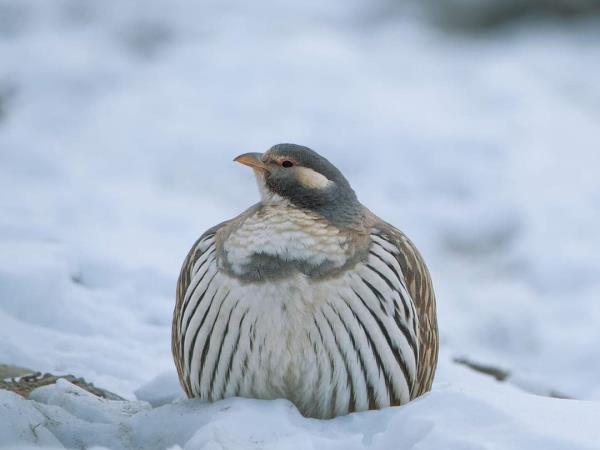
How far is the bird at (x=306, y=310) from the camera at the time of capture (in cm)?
429

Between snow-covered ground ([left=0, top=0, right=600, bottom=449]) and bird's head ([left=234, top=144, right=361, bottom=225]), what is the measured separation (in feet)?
2.55

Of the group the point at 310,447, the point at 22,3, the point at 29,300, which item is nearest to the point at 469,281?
the point at 29,300

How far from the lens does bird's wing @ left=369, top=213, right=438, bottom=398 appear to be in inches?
183

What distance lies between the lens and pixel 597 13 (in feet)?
41.4

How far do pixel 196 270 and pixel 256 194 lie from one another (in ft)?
15.2

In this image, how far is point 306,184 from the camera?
4.66m

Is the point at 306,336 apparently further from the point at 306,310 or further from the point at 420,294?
the point at 420,294

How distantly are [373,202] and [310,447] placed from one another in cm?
541

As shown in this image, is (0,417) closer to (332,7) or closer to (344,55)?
(344,55)

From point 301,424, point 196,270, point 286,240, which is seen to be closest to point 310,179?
point 286,240

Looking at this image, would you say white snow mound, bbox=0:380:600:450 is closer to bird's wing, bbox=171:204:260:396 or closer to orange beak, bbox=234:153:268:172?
bird's wing, bbox=171:204:260:396

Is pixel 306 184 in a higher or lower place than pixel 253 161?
lower

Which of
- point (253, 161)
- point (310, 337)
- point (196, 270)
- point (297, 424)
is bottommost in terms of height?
point (297, 424)

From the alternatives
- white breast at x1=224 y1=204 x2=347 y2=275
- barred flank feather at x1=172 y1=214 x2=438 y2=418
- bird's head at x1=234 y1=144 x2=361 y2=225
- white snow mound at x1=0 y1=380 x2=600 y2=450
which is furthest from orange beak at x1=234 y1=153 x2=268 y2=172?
white snow mound at x1=0 y1=380 x2=600 y2=450
